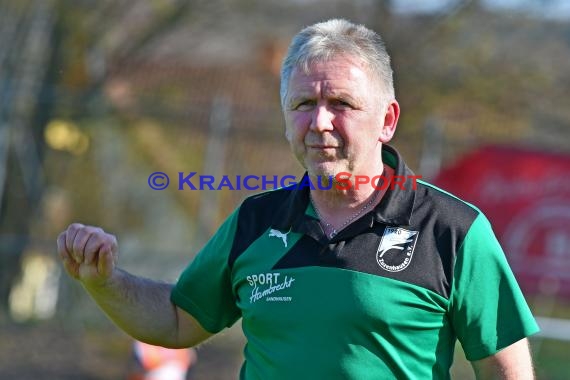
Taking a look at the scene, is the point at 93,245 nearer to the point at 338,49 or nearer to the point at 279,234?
the point at 279,234

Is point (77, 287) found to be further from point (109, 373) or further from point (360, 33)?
point (360, 33)

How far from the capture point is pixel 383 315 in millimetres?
2887

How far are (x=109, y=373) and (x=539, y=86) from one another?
21.4ft

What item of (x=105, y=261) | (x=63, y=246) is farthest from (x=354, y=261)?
(x=63, y=246)

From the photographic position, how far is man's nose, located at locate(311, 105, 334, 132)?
2.95 meters

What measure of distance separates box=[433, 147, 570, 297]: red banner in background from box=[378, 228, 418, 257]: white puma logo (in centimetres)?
704

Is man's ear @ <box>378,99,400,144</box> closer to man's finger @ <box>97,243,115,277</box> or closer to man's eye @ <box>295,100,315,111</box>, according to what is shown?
man's eye @ <box>295,100,315,111</box>

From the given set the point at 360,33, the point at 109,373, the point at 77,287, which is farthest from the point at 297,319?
the point at 77,287

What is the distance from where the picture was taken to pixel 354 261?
2.97m

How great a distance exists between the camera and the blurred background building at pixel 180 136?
9812mm
